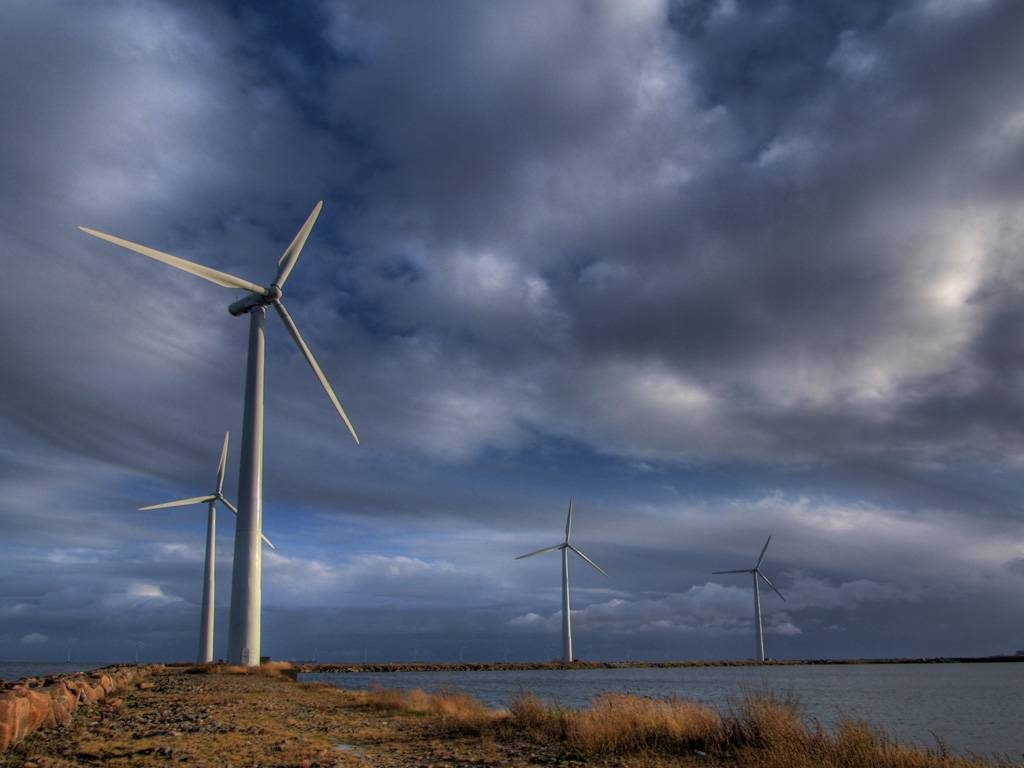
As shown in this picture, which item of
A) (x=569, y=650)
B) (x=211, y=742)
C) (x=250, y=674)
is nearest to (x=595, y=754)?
(x=211, y=742)

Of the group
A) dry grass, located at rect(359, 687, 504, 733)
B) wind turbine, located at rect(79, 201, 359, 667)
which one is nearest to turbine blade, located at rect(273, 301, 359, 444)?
wind turbine, located at rect(79, 201, 359, 667)

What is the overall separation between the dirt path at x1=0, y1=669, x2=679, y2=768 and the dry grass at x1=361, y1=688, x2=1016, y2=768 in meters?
1.28

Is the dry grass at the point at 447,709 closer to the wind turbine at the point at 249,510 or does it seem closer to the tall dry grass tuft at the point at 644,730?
the tall dry grass tuft at the point at 644,730

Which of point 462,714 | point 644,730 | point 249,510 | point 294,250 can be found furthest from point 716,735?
point 294,250

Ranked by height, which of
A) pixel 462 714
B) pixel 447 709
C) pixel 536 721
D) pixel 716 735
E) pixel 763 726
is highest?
pixel 763 726

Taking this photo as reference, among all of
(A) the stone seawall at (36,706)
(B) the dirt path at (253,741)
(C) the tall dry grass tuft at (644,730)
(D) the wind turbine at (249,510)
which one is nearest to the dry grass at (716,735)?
(C) the tall dry grass tuft at (644,730)

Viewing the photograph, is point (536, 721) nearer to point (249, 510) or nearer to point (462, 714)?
point (462, 714)

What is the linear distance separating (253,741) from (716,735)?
11429 mm

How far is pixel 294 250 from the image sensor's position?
6372 centimetres

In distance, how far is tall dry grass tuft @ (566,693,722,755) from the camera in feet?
62.8

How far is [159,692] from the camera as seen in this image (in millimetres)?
35000

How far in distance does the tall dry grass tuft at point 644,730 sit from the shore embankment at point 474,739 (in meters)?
0.04

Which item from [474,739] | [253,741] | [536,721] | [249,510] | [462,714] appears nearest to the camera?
[253,741]

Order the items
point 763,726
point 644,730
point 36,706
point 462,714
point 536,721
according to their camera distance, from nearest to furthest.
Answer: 1. point 36,706
2. point 763,726
3. point 644,730
4. point 536,721
5. point 462,714
